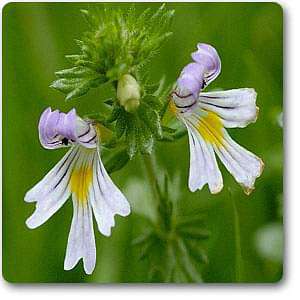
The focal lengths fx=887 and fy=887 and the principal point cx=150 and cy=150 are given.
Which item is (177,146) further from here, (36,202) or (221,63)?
(36,202)

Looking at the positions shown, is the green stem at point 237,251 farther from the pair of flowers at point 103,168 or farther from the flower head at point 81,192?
the flower head at point 81,192

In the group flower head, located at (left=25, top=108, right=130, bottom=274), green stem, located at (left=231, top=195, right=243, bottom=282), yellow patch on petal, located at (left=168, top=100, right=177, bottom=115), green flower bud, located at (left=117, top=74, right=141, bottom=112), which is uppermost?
green flower bud, located at (left=117, top=74, right=141, bottom=112)

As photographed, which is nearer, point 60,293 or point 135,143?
point 135,143

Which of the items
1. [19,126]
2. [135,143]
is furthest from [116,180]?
[19,126]

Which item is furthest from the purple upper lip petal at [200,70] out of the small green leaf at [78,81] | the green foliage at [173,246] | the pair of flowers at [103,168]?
the green foliage at [173,246]

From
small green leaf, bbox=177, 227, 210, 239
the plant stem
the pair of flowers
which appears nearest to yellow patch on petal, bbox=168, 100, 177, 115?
the pair of flowers

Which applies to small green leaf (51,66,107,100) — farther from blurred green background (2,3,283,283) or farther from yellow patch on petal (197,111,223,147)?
yellow patch on petal (197,111,223,147)
